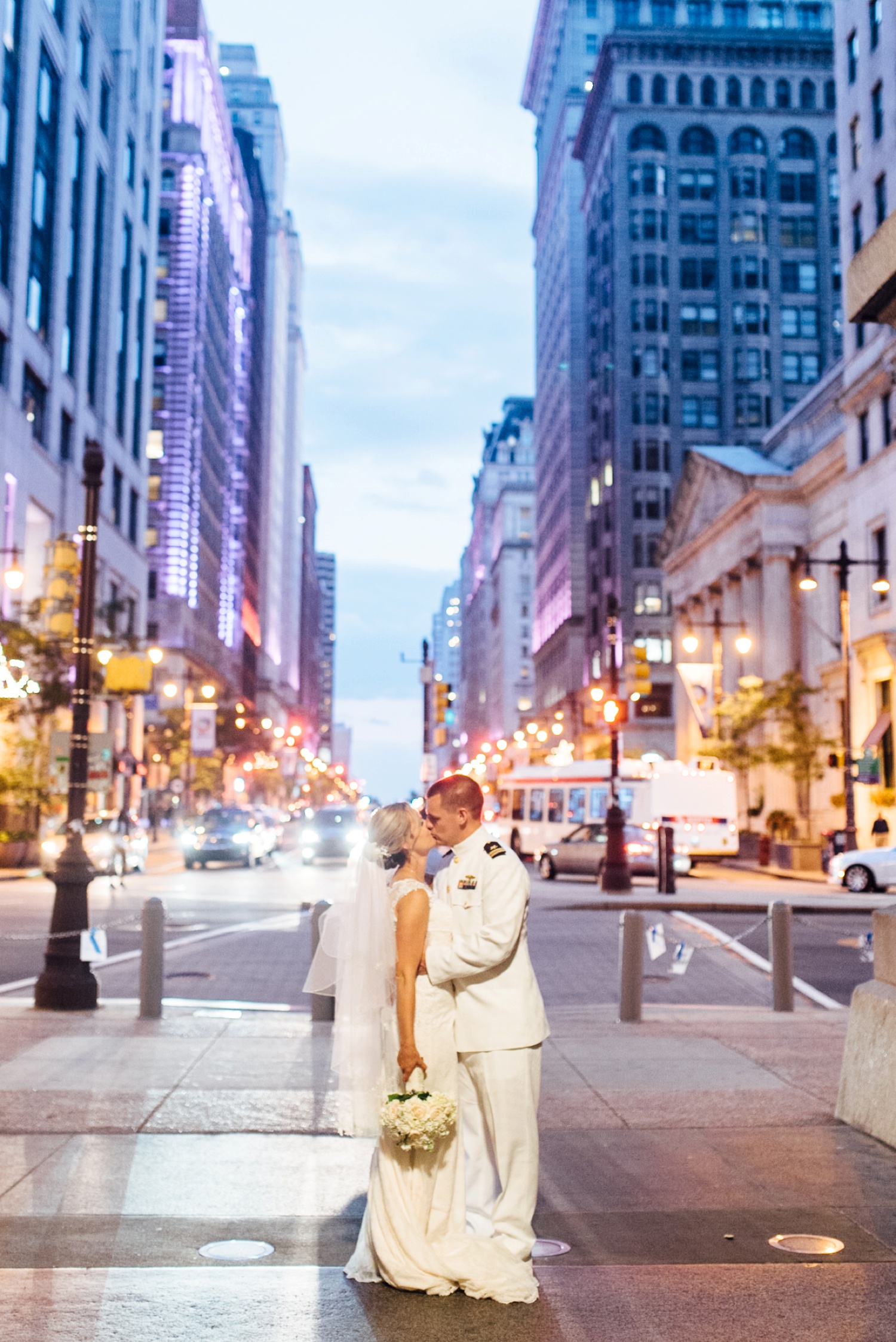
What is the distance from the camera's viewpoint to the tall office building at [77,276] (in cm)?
4769

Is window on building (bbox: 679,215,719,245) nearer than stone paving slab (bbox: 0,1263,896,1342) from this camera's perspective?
No

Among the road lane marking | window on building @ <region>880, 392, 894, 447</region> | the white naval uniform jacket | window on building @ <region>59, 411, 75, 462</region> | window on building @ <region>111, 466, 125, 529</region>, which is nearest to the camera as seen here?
the white naval uniform jacket

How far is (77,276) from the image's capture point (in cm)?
5753

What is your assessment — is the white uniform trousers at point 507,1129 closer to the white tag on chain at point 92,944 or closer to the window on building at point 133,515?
the white tag on chain at point 92,944

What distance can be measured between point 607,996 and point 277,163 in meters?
192

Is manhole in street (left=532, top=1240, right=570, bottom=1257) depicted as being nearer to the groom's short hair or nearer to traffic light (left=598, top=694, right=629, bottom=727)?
the groom's short hair

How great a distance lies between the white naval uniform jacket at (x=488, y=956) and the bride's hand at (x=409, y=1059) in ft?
0.84

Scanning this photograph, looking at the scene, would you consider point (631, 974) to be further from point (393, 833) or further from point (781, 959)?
point (393, 833)

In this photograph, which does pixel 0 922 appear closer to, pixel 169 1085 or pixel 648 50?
Result: pixel 169 1085

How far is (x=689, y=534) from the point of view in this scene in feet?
265

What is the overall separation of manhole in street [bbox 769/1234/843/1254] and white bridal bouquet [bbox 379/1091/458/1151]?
182 centimetres

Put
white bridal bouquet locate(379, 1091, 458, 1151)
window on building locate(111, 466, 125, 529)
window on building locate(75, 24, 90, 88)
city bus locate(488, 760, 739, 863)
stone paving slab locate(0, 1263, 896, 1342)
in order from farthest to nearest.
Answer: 1. window on building locate(111, 466, 125, 529)
2. window on building locate(75, 24, 90, 88)
3. city bus locate(488, 760, 739, 863)
4. white bridal bouquet locate(379, 1091, 458, 1151)
5. stone paving slab locate(0, 1263, 896, 1342)

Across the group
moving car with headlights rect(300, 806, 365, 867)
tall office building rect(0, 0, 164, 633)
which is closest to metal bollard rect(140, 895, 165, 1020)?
tall office building rect(0, 0, 164, 633)

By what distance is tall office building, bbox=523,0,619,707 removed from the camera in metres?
115
